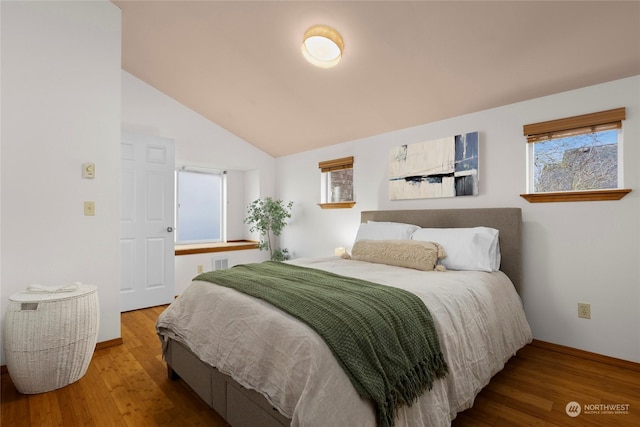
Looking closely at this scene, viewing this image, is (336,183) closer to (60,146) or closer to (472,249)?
(472,249)

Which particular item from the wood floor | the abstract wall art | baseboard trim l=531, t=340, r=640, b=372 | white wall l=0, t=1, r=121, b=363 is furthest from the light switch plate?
baseboard trim l=531, t=340, r=640, b=372

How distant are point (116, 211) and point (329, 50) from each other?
Result: 85.4 inches

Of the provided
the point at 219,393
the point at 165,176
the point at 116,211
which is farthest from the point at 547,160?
the point at 165,176

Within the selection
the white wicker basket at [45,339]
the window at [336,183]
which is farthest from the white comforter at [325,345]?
the window at [336,183]

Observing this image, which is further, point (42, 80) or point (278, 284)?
point (42, 80)

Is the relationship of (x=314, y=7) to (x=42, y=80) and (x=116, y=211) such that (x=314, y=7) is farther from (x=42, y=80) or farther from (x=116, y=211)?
(x=116, y=211)

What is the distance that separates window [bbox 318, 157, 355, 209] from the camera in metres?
4.06

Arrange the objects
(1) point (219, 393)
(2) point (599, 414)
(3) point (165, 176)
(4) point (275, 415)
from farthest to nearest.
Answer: (3) point (165, 176) → (2) point (599, 414) → (1) point (219, 393) → (4) point (275, 415)

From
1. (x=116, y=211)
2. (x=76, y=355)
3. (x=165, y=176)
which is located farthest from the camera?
(x=165, y=176)

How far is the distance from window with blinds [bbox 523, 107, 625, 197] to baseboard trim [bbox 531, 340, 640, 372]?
122 centimetres

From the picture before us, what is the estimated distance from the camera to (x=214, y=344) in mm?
1629

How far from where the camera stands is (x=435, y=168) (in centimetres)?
315

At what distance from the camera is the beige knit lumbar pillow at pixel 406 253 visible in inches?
95.3

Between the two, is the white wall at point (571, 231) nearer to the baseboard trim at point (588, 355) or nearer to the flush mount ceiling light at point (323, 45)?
the baseboard trim at point (588, 355)
